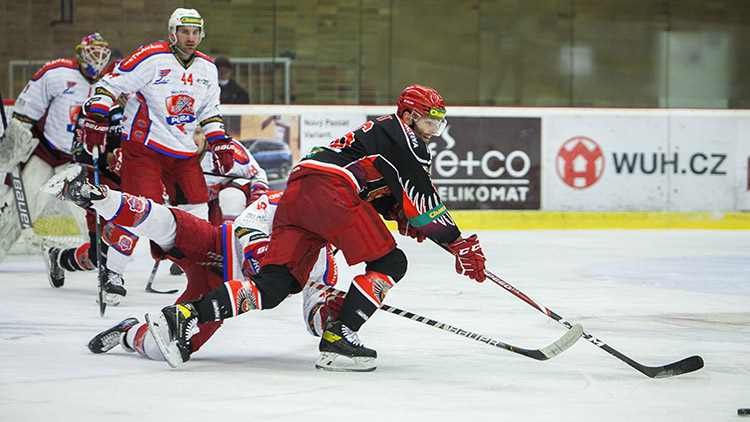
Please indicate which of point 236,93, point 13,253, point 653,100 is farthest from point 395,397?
point 653,100

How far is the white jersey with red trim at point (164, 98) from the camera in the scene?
486 cm

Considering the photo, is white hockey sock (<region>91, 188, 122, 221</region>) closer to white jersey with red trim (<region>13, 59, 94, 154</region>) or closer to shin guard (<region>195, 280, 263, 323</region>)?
shin guard (<region>195, 280, 263, 323</region>)

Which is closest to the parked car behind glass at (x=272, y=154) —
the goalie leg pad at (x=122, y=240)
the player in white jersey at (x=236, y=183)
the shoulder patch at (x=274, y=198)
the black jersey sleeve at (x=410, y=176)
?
the player in white jersey at (x=236, y=183)

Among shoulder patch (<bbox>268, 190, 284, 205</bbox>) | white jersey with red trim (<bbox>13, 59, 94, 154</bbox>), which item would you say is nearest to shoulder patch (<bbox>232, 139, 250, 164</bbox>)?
white jersey with red trim (<bbox>13, 59, 94, 154</bbox>)

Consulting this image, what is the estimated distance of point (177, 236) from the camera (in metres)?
3.30

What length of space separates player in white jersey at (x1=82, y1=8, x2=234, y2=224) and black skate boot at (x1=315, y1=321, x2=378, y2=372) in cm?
200

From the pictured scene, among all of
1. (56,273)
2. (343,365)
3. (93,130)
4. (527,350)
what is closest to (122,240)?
(93,130)

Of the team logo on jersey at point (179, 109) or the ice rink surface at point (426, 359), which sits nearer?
the ice rink surface at point (426, 359)

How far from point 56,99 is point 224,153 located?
169cm

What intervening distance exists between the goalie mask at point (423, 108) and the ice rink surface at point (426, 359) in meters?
0.77

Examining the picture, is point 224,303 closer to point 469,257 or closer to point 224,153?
point 469,257

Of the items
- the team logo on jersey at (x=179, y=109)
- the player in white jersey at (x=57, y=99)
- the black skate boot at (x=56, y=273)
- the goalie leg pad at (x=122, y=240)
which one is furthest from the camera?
the player in white jersey at (x=57, y=99)

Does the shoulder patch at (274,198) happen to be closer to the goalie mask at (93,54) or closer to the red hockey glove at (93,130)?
the red hockey glove at (93,130)

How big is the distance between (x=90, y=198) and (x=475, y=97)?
7.12 metres
